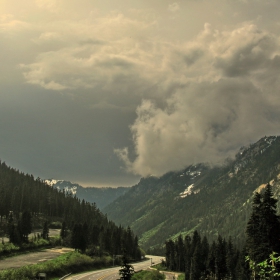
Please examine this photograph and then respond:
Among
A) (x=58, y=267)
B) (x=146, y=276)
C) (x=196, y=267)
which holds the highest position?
(x=58, y=267)

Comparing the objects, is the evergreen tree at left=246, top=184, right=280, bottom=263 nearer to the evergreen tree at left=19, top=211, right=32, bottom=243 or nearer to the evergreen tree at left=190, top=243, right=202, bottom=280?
the evergreen tree at left=190, top=243, right=202, bottom=280

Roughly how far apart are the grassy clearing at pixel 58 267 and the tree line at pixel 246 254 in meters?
37.8

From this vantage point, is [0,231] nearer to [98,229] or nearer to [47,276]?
[98,229]

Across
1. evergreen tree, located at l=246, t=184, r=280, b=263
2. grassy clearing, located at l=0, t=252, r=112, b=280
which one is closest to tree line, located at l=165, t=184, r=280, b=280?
evergreen tree, located at l=246, t=184, r=280, b=263

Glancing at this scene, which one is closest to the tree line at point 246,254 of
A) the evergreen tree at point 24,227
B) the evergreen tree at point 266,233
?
the evergreen tree at point 266,233

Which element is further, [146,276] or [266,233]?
[146,276]

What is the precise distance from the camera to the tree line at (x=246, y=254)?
120 ft

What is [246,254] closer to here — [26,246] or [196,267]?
A: [196,267]

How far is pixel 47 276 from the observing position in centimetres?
9100

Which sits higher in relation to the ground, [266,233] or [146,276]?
[266,233]

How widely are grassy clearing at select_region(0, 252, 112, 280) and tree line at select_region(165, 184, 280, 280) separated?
124ft

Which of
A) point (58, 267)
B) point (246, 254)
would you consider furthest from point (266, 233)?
point (58, 267)

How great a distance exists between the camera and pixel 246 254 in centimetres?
10619

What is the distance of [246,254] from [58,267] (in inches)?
2196
